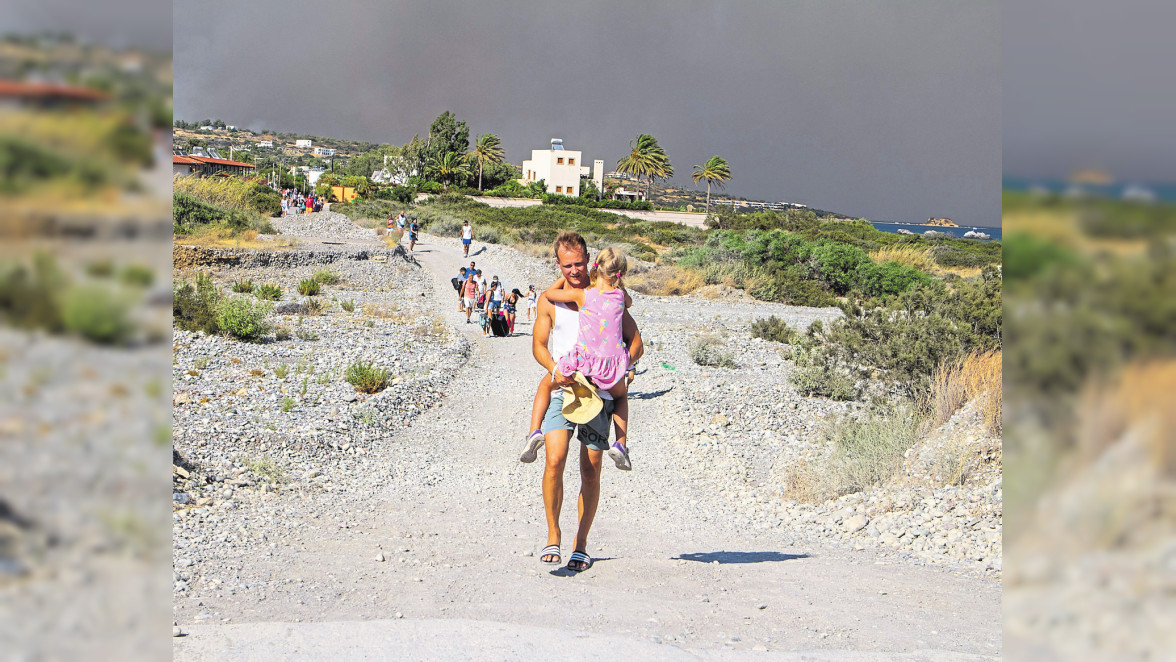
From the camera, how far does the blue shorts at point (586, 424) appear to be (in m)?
3.79

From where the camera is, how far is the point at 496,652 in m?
2.87

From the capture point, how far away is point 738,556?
4980 mm

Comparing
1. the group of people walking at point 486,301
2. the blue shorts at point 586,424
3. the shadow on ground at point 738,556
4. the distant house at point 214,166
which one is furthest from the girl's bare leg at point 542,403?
the distant house at point 214,166

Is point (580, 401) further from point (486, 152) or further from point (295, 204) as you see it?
point (486, 152)

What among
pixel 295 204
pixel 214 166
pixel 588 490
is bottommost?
pixel 588 490

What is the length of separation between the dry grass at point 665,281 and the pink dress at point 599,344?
781 inches

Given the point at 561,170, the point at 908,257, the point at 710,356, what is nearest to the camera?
the point at 710,356

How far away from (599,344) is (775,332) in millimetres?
12280

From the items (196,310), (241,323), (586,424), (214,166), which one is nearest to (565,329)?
(586,424)
